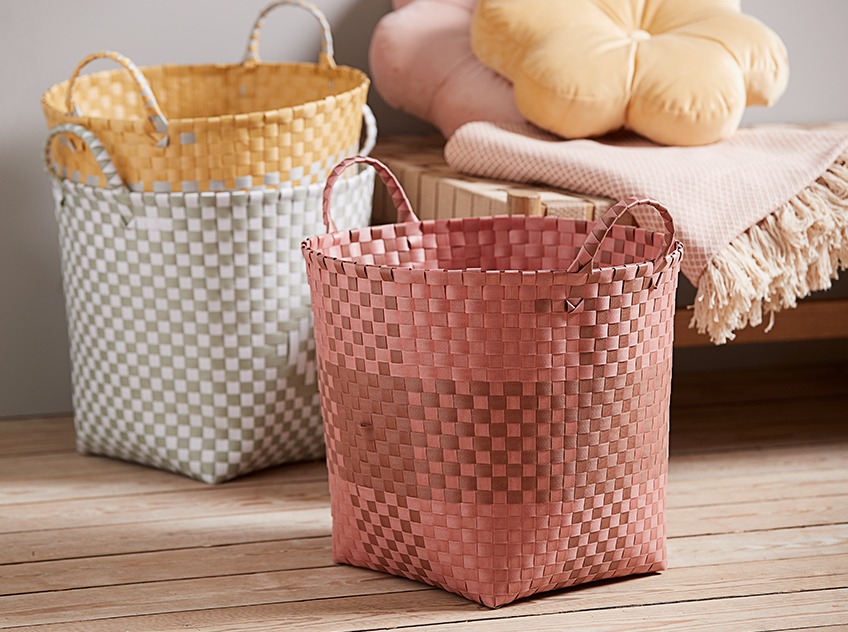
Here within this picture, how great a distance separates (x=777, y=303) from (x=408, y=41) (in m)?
0.73

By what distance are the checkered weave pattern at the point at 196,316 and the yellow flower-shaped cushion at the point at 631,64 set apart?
0.32m

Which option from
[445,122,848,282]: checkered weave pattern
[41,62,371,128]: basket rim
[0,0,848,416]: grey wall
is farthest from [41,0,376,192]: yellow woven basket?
[445,122,848,282]: checkered weave pattern

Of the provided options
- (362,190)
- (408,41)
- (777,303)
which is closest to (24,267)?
(362,190)

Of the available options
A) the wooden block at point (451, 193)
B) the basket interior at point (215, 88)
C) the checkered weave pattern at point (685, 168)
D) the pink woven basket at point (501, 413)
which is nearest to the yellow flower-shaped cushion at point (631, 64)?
the checkered weave pattern at point (685, 168)

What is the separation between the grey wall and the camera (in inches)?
69.7

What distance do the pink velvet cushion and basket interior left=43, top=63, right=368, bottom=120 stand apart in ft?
0.37

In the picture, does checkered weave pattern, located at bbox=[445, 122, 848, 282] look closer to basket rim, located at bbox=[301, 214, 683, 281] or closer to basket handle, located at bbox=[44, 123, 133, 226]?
basket rim, located at bbox=[301, 214, 683, 281]

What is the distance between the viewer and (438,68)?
180 cm

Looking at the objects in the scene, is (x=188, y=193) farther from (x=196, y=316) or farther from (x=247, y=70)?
(x=247, y=70)

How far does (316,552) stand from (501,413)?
1.20ft

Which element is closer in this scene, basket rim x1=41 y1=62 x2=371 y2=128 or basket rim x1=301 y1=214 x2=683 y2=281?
basket rim x1=301 y1=214 x2=683 y2=281

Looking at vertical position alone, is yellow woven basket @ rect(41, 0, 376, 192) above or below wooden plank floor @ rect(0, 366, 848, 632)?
above

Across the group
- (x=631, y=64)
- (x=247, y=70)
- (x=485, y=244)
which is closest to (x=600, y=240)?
(x=485, y=244)

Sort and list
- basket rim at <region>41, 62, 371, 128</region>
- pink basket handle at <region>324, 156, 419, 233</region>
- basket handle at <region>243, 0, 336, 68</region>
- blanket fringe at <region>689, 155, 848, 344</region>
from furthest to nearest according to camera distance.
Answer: basket handle at <region>243, 0, 336, 68</region>, basket rim at <region>41, 62, 371, 128</region>, blanket fringe at <region>689, 155, 848, 344</region>, pink basket handle at <region>324, 156, 419, 233</region>
